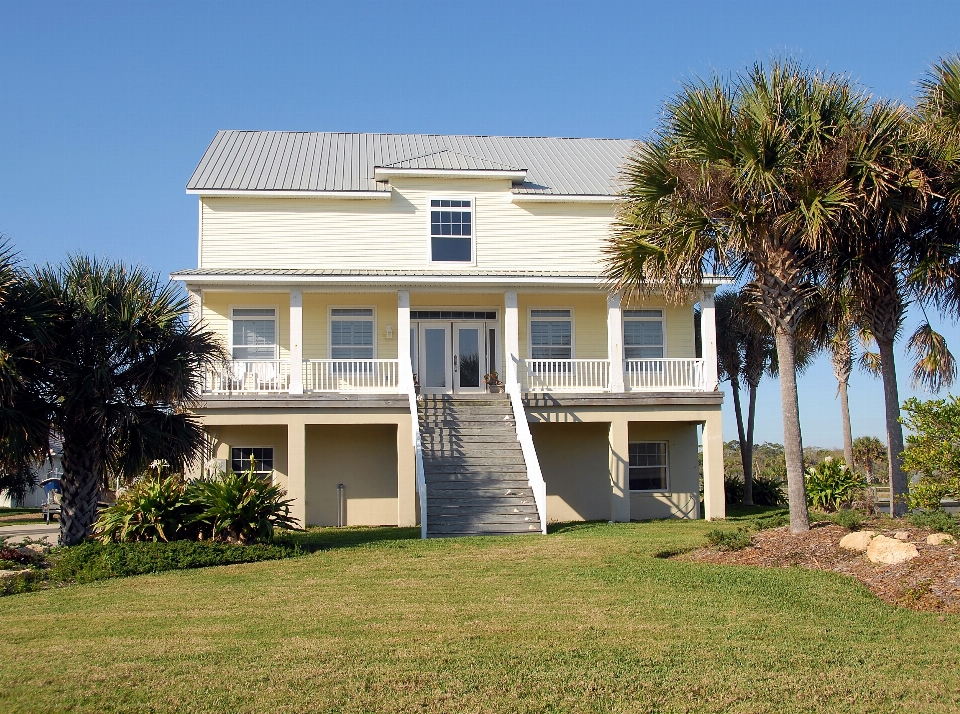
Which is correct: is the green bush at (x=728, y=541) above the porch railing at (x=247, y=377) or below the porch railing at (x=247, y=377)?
below

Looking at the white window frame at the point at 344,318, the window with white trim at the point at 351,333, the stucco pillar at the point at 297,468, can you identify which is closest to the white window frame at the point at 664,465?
the white window frame at the point at 344,318

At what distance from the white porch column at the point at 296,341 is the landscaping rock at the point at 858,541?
1201cm

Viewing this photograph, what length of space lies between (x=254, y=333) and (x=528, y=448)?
25.5 feet

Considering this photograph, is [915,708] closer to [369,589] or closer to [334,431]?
[369,589]

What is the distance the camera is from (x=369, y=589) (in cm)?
1152

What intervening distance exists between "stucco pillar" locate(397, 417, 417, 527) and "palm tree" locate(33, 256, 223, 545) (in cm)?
614

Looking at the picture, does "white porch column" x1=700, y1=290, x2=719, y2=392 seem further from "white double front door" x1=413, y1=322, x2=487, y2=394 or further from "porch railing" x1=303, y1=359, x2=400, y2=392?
"porch railing" x1=303, y1=359, x2=400, y2=392

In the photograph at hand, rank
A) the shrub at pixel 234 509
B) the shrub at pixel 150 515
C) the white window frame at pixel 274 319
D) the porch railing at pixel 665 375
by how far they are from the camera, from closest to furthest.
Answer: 1. the shrub at pixel 150 515
2. the shrub at pixel 234 509
3. the porch railing at pixel 665 375
4. the white window frame at pixel 274 319

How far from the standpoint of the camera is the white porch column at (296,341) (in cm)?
2099

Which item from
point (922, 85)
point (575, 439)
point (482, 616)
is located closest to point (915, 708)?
point (482, 616)

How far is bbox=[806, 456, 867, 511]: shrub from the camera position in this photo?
19797 millimetres

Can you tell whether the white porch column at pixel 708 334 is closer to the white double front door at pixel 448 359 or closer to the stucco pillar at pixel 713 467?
the stucco pillar at pixel 713 467

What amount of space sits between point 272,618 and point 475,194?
15.7m

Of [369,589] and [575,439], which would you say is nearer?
[369,589]
